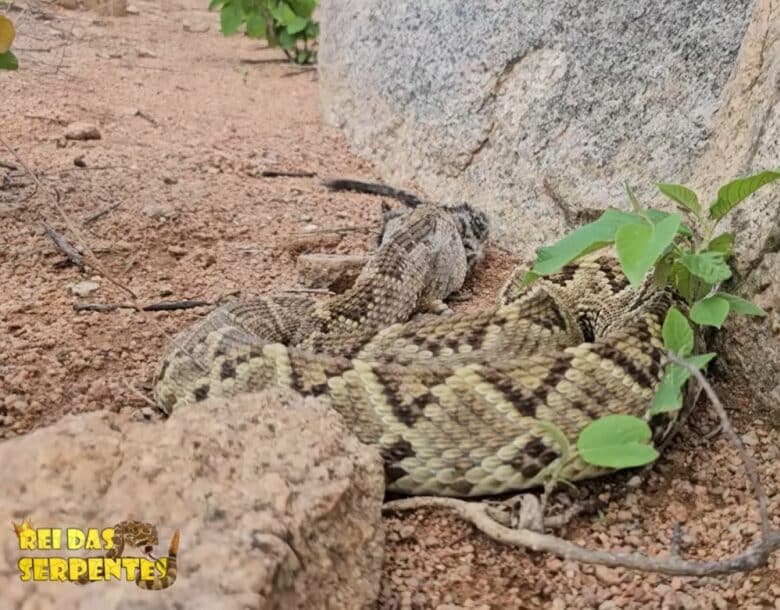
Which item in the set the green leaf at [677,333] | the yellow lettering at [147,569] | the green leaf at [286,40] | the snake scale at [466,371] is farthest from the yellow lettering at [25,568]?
the green leaf at [286,40]

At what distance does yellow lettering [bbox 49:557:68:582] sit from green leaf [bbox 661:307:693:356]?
71.5 inches

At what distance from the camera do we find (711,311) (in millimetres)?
2938

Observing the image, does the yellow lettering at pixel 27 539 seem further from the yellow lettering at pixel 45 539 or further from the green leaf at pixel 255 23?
the green leaf at pixel 255 23

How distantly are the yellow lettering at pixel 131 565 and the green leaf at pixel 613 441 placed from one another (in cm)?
120

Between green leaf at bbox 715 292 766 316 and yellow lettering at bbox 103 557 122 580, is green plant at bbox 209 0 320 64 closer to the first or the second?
green leaf at bbox 715 292 766 316

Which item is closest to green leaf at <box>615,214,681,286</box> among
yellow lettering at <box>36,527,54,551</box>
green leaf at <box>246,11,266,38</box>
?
yellow lettering at <box>36,527,54,551</box>

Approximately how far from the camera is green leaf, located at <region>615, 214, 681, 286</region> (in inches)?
99.8

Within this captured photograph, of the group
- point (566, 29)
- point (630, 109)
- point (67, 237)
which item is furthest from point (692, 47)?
point (67, 237)

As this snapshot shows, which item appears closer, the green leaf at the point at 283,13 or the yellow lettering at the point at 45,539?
the yellow lettering at the point at 45,539

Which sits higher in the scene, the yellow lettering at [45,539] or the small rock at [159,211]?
the yellow lettering at [45,539]

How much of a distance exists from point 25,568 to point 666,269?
7.72ft

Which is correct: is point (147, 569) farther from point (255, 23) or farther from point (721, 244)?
point (255, 23)

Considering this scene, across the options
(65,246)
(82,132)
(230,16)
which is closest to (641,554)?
(65,246)

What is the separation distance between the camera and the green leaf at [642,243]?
8.32 ft
